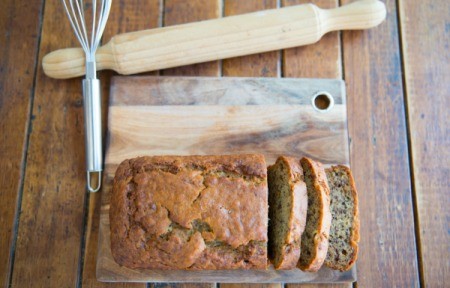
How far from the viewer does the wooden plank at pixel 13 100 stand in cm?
144

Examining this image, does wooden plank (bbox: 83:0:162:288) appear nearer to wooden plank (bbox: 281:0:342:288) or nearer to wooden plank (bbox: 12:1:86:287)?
wooden plank (bbox: 12:1:86:287)

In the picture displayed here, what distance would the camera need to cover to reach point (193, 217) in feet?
3.70

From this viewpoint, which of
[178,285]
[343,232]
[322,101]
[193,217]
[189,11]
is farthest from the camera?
[189,11]

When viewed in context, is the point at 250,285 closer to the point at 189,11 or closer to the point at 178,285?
the point at 178,285

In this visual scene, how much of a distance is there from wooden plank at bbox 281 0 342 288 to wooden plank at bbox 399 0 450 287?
0.92 feet

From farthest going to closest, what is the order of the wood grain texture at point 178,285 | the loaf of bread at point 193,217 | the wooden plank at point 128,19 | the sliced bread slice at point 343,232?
the wooden plank at point 128,19 < the wood grain texture at point 178,285 < the sliced bread slice at point 343,232 < the loaf of bread at point 193,217

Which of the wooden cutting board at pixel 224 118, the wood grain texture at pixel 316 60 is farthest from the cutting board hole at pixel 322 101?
the wood grain texture at pixel 316 60

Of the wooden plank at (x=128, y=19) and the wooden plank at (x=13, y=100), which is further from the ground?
the wooden plank at (x=128, y=19)

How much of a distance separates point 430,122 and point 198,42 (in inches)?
36.9

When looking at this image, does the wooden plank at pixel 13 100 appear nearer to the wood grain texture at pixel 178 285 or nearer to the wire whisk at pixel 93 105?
the wire whisk at pixel 93 105

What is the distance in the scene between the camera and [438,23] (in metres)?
1.62

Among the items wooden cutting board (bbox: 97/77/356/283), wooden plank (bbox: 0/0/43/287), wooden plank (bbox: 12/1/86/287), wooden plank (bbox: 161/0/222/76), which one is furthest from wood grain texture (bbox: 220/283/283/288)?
wooden plank (bbox: 161/0/222/76)

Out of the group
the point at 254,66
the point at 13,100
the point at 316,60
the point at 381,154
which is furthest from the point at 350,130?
the point at 13,100

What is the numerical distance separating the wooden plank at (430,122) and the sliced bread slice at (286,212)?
584mm
